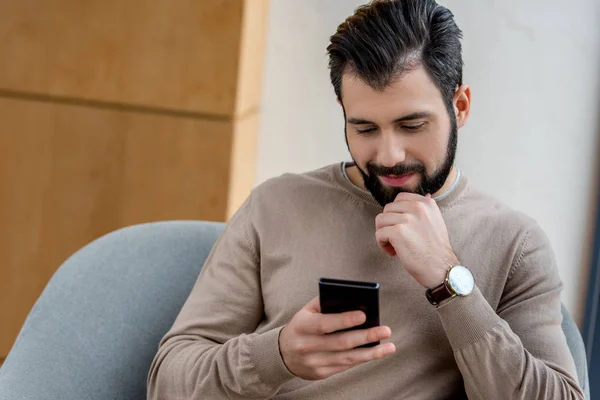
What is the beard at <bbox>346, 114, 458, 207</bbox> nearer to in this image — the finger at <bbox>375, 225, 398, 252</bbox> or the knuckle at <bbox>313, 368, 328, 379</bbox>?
the finger at <bbox>375, 225, 398, 252</bbox>

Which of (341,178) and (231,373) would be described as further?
(341,178)

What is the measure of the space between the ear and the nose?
145 mm

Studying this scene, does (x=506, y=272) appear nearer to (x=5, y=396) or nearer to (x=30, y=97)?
(x=5, y=396)

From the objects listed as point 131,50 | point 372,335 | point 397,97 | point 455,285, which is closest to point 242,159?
point 131,50

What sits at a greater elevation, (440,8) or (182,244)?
(440,8)

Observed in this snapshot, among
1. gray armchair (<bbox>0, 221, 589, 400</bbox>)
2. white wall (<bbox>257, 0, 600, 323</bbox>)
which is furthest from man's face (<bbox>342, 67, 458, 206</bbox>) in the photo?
white wall (<bbox>257, 0, 600, 323</bbox>)

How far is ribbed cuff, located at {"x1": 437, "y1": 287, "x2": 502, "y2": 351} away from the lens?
1.28 meters

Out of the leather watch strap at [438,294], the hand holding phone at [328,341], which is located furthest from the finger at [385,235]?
the hand holding phone at [328,341]

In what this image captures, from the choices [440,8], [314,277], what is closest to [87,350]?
[314,277]

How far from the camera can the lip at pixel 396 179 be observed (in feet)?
4.55

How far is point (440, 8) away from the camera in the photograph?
1.41 meters

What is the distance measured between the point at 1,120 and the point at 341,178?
55.6 inches

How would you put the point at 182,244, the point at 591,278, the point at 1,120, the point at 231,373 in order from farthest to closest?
the point at 1,120, the point at 591,278, the point at 182,244, the point at 231,373

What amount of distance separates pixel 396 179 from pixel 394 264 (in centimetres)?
16
